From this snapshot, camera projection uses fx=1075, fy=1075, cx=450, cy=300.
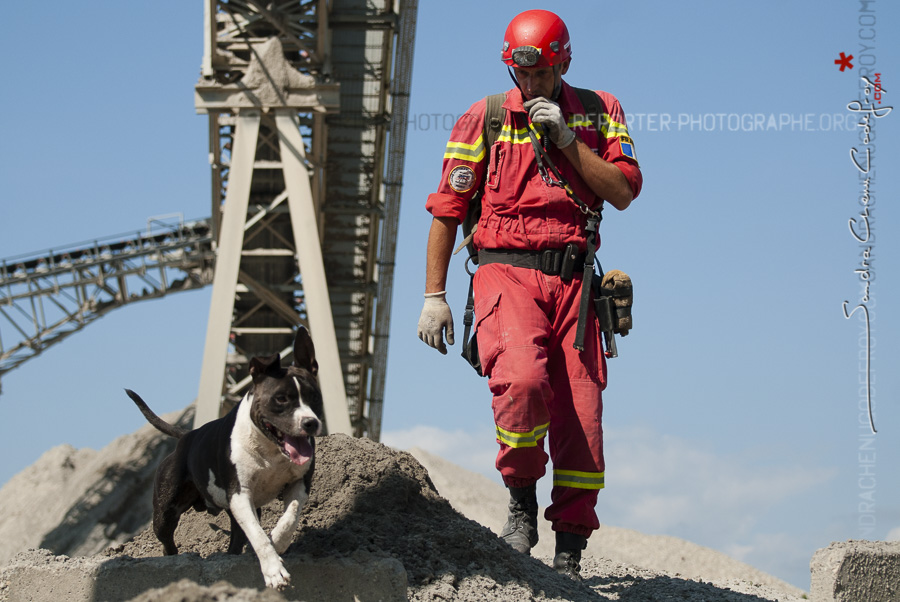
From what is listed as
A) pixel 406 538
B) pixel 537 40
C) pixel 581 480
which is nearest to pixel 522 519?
pixel 581 480

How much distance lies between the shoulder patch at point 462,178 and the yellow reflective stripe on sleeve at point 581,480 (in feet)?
4.81

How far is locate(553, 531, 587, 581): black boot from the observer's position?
5176 millimetres

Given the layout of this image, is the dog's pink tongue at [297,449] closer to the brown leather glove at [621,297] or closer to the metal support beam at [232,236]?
the brown leather glove at [621,297]

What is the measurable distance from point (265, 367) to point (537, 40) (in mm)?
2123

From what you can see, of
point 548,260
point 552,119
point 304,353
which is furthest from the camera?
point 548,260

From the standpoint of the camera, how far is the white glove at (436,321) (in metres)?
5.31

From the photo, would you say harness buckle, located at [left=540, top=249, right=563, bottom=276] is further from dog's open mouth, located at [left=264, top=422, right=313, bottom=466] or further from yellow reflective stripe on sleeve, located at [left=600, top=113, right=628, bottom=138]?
dog's open mouth, located at [left=264, top=422, right=313, bottom=466]

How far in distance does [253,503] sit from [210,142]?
9389mm

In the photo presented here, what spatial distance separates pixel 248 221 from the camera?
13438 millimetres

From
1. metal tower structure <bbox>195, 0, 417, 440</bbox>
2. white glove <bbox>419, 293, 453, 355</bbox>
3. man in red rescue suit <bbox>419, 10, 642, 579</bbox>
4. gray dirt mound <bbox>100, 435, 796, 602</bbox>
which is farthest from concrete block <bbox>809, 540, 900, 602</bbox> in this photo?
metal tower structure <bbox>195, 0, 417, 440</bbox>

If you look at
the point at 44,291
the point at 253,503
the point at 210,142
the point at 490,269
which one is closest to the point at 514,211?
the point at 490,269

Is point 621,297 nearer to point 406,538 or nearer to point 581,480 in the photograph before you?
point 581,480

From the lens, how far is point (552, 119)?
504cm

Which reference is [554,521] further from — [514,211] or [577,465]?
[514,211]
